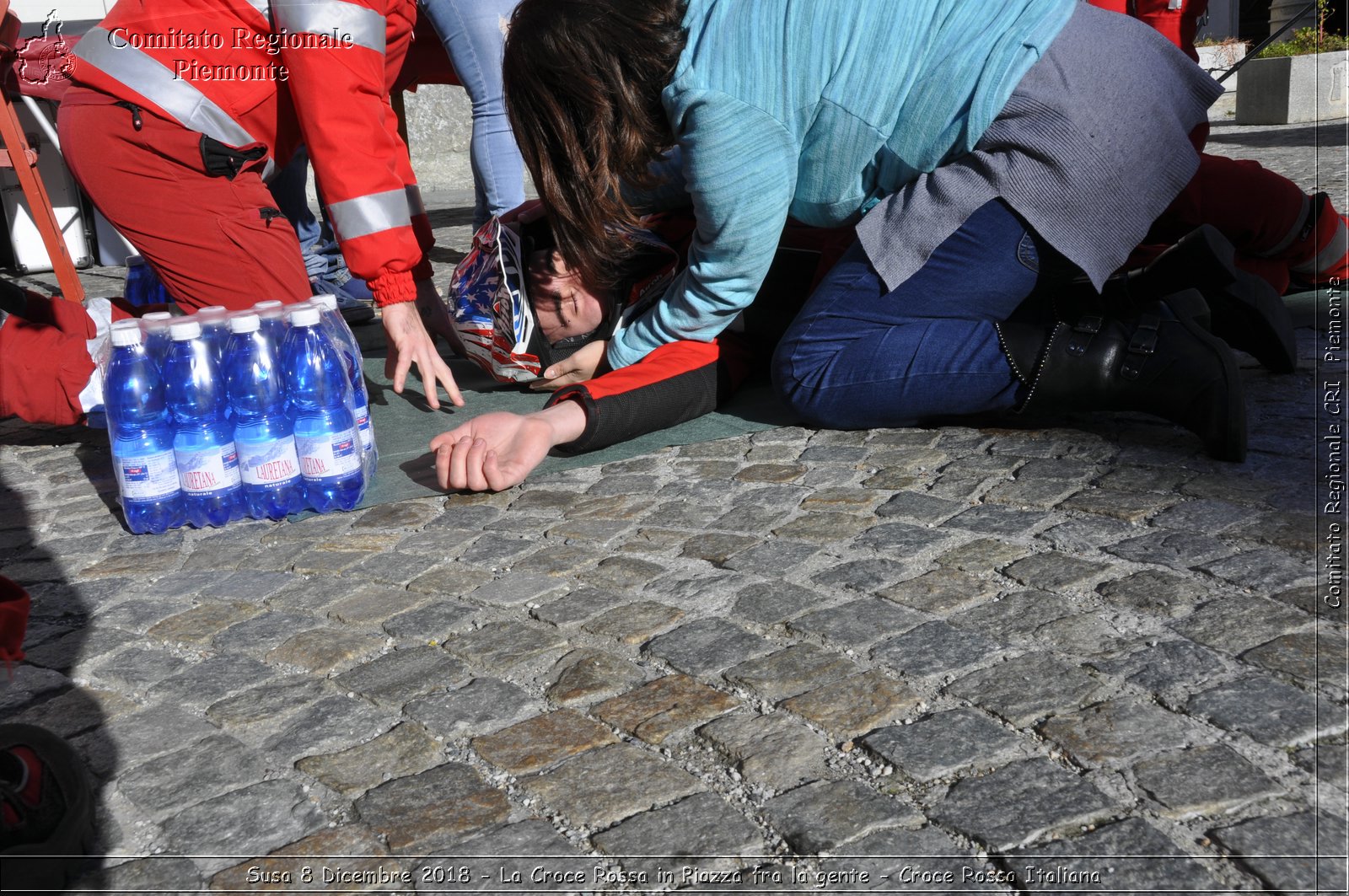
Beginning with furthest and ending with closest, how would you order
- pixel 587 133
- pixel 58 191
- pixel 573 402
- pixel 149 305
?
pixel 58 191 < pixel 149 305 < pixel 573 402 < pixel 587 133

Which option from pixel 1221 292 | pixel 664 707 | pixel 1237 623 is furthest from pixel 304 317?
pixel 1221 292

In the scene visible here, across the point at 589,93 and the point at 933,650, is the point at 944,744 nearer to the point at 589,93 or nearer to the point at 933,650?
the point at 933,650

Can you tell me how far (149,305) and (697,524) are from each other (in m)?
2.51

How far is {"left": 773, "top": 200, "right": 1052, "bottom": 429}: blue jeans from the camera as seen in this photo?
272 cm

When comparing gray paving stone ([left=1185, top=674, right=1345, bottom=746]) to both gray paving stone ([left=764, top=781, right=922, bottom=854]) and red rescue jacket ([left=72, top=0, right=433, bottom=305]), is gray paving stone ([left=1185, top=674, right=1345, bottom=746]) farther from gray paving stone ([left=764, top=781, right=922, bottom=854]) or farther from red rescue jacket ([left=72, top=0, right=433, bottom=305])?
red rescue jacket ([left=72, top=0, right=433, bottom=305])

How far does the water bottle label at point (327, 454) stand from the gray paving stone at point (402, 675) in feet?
2.78

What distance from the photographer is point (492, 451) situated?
2.78 meters

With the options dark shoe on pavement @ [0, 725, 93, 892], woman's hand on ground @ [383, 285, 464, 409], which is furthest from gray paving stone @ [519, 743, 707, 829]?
woman's hand on ground @ [383, 285, 464, 409]

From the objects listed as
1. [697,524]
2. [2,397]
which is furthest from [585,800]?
[2,397]

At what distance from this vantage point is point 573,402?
2990mm

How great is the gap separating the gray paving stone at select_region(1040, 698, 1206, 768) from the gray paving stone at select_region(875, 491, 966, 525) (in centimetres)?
79

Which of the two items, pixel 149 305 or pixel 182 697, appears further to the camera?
pixel 149 305

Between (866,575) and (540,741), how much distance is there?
728 mm

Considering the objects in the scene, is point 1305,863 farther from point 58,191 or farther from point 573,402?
point 58,191
